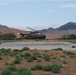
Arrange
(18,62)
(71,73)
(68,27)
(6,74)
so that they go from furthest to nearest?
(68,27), (18,62), (71,73), (6,74)

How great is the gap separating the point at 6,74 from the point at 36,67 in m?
3.55

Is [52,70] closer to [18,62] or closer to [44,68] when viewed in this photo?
[44,68]

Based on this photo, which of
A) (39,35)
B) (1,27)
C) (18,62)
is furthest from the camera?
(1,27)

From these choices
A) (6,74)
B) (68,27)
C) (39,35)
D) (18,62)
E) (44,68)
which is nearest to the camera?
(6,74)

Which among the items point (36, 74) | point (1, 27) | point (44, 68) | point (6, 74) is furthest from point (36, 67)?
point (1, 27)

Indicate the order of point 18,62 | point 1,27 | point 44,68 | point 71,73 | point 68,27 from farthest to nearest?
1. point 68,27
2. point 1,27
3. point 18,62
4. point 44,68
5. point 71,73

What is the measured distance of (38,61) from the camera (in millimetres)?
24078

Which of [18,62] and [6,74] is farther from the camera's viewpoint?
[18,62]

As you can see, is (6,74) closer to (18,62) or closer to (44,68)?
(44,68)

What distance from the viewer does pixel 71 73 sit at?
1788 centimetres

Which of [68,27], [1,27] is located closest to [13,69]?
[1,27]

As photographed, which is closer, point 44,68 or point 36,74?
point 36,74

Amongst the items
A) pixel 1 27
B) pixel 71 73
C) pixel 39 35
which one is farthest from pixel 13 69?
pixel 1 27

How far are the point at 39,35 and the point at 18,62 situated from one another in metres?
57.3
